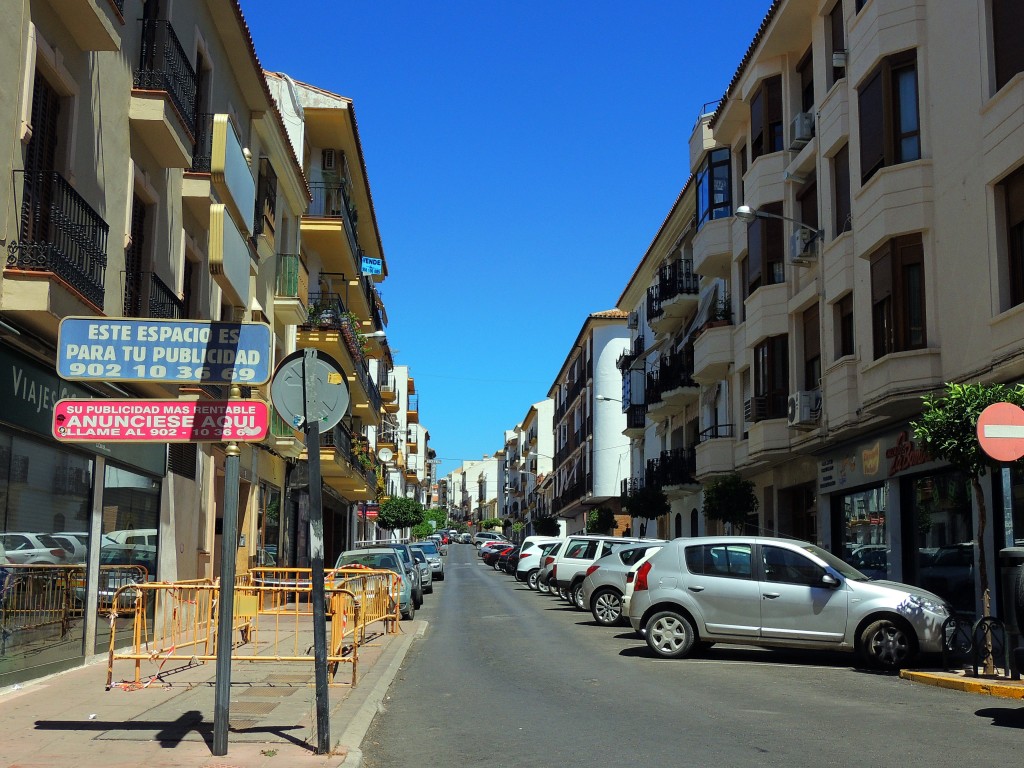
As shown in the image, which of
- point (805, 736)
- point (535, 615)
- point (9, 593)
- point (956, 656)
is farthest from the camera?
point (535, 615)

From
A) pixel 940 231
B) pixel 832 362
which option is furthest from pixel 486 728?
pixel 832 362

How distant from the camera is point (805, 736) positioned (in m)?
9.19

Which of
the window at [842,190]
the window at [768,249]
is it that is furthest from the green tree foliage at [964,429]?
the window at [768,249]

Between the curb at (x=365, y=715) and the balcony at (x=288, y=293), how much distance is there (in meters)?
14.1

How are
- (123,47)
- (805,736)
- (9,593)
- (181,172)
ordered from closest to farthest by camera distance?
(805,736) → (9,593) → (123,47) → (181,172)

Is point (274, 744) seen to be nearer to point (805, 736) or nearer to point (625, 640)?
point (805, 736)

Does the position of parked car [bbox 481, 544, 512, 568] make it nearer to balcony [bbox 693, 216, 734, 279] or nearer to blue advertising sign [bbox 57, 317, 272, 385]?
balcony [bbox 693, 216, 734, 279]

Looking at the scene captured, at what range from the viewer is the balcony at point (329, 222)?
1303 inches

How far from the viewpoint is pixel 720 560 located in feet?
51.0

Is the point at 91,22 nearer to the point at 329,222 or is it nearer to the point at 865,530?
the point at 865,530

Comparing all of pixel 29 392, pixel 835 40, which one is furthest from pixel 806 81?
pixel 29 392

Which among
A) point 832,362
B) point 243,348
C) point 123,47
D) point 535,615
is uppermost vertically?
point 123,47

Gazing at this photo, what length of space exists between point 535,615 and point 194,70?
13.9 metres

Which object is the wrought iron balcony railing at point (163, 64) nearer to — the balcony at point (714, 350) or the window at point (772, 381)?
the window at point (772, 381)
